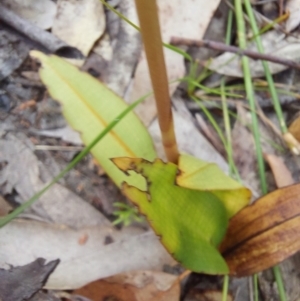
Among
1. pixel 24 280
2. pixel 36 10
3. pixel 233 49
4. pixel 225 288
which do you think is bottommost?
pixel 225 288

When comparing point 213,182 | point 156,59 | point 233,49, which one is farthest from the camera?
point 233,49

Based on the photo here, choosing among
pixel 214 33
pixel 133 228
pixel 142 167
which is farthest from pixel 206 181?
pixel 214 33

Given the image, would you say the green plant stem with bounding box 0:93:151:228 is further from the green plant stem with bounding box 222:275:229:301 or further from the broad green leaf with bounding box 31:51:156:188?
the green plant stem with bounding box 222:275:229:301

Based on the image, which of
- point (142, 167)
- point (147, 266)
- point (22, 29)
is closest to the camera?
point (142, 167)

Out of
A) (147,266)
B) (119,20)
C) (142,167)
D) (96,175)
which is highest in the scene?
(119,20)

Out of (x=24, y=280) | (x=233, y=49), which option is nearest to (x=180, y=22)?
(x=233, y=49)

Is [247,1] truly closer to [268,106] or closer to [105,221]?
[268,106]

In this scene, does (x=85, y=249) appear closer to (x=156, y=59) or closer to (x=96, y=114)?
(x=96, y=114)
